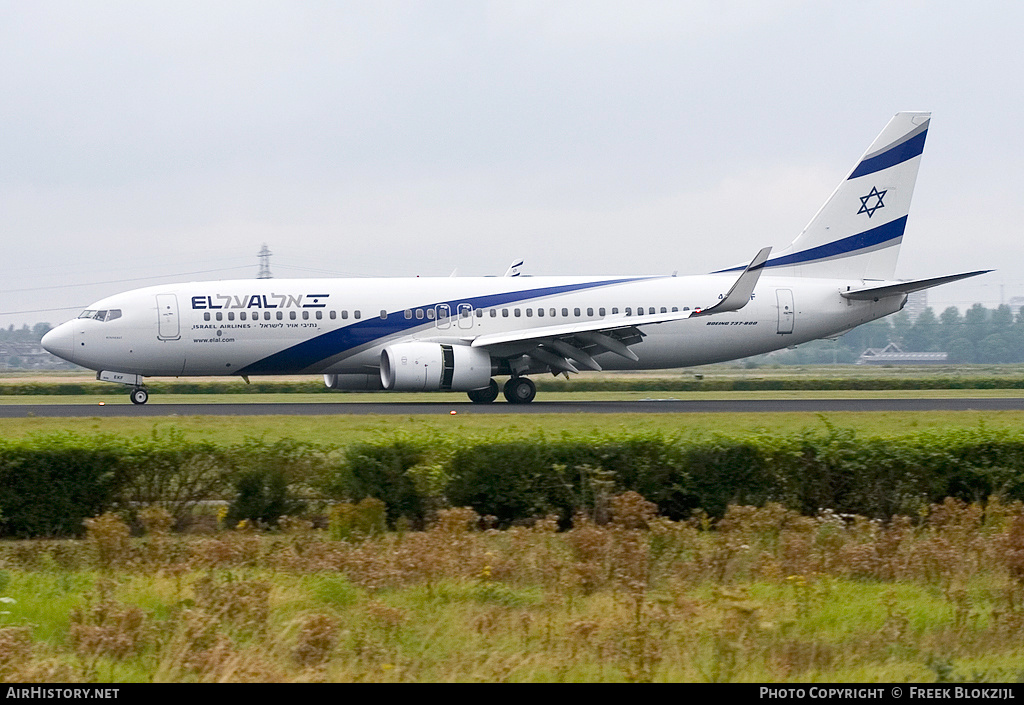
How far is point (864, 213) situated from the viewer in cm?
3741

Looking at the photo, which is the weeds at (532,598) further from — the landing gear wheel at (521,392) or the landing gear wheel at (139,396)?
the landing gear wheel at (139,396)

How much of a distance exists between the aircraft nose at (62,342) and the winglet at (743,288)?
17745 mm

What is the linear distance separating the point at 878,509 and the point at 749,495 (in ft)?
4.95

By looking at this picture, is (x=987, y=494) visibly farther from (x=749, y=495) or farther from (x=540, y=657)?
(x=540, y=657)

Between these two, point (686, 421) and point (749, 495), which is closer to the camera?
point (749, 495)

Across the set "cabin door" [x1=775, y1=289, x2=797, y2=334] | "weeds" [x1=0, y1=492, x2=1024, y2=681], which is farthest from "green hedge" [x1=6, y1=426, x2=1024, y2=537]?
"cabin door" [x1=775, y1=289, x2=797, y2=334]

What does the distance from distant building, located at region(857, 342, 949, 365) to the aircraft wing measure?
98.0 meters

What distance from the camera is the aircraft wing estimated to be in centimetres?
3219

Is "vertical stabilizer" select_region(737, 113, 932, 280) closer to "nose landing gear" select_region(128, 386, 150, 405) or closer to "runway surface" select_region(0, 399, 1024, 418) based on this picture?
"runway surface" select_region(0, 399, 1024, 418)

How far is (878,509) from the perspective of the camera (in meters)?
13.2

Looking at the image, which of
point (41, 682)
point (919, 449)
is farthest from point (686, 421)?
point (41, 682)

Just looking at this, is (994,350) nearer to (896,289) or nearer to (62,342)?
(896,289)

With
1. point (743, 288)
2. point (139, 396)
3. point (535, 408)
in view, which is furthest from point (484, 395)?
point (139, 396)

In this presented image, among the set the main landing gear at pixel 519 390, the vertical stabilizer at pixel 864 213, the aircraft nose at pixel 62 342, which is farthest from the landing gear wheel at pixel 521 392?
the aircraft nose at pixel 62 342
